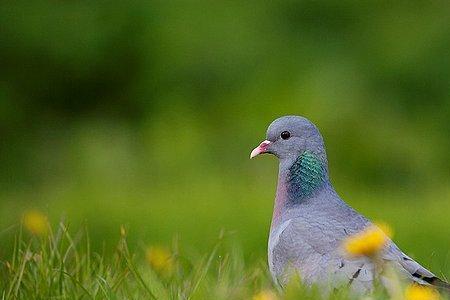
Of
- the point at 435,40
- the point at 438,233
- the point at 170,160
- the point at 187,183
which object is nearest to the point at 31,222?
the point at 438,233

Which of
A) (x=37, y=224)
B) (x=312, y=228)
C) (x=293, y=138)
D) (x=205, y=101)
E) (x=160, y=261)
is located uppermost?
(x=293, y=138)

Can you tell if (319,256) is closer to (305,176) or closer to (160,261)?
(305,176)

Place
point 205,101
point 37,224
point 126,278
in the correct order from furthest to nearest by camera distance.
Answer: point 205,101 → point 37,224 → point 126,278

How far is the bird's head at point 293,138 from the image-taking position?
427 cm

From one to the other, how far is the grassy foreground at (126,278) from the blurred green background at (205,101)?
2.89 meters

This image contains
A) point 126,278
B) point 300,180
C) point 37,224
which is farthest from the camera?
point 37,224

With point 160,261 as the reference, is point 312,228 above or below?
above

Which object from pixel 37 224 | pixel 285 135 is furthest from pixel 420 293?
pixel 37 224

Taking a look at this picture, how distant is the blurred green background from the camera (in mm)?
Result: 8055

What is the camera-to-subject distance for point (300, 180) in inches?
167

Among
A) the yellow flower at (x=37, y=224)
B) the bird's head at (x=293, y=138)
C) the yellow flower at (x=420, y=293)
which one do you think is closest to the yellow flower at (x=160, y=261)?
the yellow flower at (x=37, y=224)

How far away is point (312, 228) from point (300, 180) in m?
0.31

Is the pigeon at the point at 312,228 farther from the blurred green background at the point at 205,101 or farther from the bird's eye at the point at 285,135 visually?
the blurred green background at the point at 205,101

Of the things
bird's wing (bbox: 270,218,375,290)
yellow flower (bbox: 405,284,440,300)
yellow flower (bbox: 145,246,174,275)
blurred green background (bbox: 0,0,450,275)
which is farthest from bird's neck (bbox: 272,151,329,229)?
blurred green background (bbox: 0,0,450,275)
